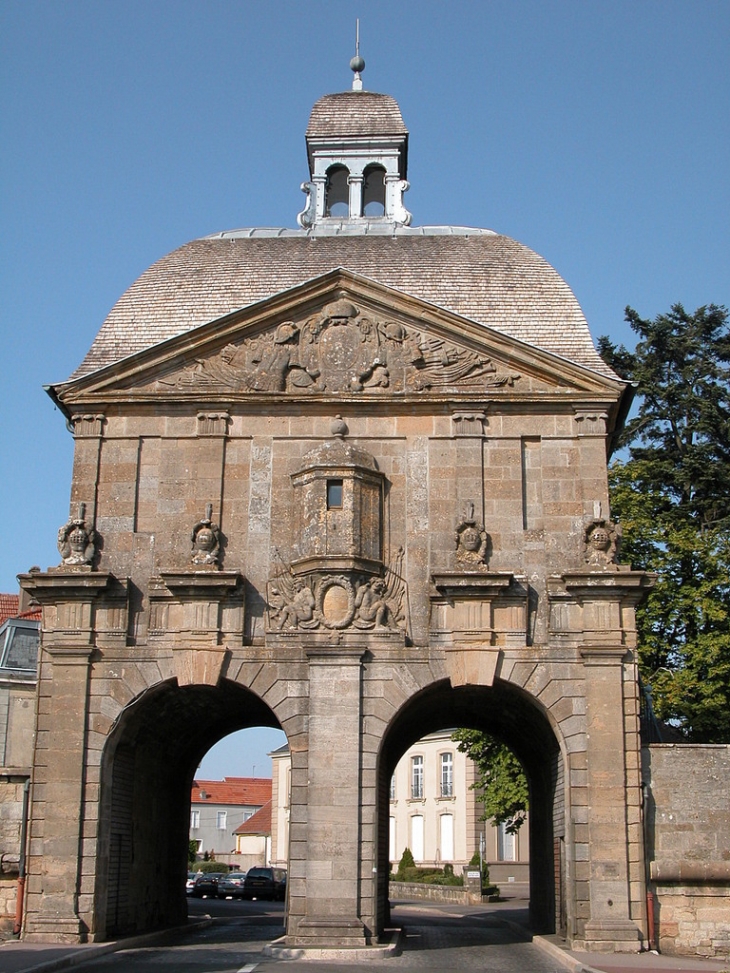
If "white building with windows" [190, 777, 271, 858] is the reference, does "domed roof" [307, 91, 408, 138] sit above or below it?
above

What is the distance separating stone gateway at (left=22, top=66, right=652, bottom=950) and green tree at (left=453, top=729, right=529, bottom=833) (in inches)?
377

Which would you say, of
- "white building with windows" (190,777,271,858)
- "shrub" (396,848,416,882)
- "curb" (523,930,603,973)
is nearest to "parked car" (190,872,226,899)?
"shrub" (396,848,416,882)

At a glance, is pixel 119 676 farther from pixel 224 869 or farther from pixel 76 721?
pixel 224 869

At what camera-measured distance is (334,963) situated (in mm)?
17953

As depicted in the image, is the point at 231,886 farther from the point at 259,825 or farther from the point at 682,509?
the point at 259,825

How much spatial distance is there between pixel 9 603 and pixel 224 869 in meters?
28.9

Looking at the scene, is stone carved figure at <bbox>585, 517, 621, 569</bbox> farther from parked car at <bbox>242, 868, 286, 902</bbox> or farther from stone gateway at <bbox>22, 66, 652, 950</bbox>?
parked car at <bbox>242, 868, 286, 902</bbox>

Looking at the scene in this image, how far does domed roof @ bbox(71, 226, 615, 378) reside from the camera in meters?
23.0

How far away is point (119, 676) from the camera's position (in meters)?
20.7

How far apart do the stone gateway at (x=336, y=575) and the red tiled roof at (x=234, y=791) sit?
58576mm

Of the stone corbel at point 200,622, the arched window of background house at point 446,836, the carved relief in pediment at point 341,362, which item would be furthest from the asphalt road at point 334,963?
the arched window of background house at point 446,836

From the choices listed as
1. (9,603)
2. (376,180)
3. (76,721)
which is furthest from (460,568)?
(9,603)

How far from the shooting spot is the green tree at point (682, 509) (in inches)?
1208

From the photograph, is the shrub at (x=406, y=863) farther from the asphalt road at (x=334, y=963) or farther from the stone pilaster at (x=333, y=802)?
the stone pilaster at (x=333, y=802)
